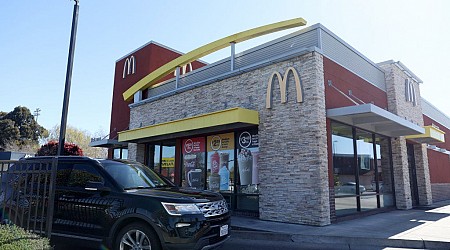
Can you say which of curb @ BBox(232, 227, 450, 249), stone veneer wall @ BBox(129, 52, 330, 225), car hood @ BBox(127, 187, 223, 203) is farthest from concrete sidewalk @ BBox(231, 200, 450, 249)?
car hood @ BBox(127, 187, 223, 203)

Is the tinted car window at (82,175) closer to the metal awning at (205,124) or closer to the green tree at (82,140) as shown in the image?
the metal awning at (205,124)

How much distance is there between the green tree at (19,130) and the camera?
135 ft

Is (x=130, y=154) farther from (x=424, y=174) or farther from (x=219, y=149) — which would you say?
(x=424, y=174)

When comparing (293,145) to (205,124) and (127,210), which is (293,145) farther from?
(127,210)

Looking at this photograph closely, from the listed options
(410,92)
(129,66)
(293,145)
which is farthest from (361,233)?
(129,66)

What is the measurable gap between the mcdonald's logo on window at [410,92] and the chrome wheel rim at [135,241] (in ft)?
46.6

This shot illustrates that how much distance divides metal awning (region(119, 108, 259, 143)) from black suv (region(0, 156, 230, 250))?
414 cm

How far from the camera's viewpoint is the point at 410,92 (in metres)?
15.0

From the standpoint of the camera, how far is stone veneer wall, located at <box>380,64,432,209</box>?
41.9 ft

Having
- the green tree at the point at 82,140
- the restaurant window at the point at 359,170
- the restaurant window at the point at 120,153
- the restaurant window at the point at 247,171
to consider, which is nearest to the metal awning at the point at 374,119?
the restaurant window at the point at 359,170

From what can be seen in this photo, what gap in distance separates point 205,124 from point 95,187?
5.46m

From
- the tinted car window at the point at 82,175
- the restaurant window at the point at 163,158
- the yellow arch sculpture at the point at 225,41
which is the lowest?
→ the tinted car window at the point at 82,175

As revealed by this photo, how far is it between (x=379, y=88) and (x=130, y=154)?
12170 millimetres

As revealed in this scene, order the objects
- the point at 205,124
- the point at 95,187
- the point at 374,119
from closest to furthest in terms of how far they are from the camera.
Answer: the point at 95,187
the point at 374,119
the point at 205,124
